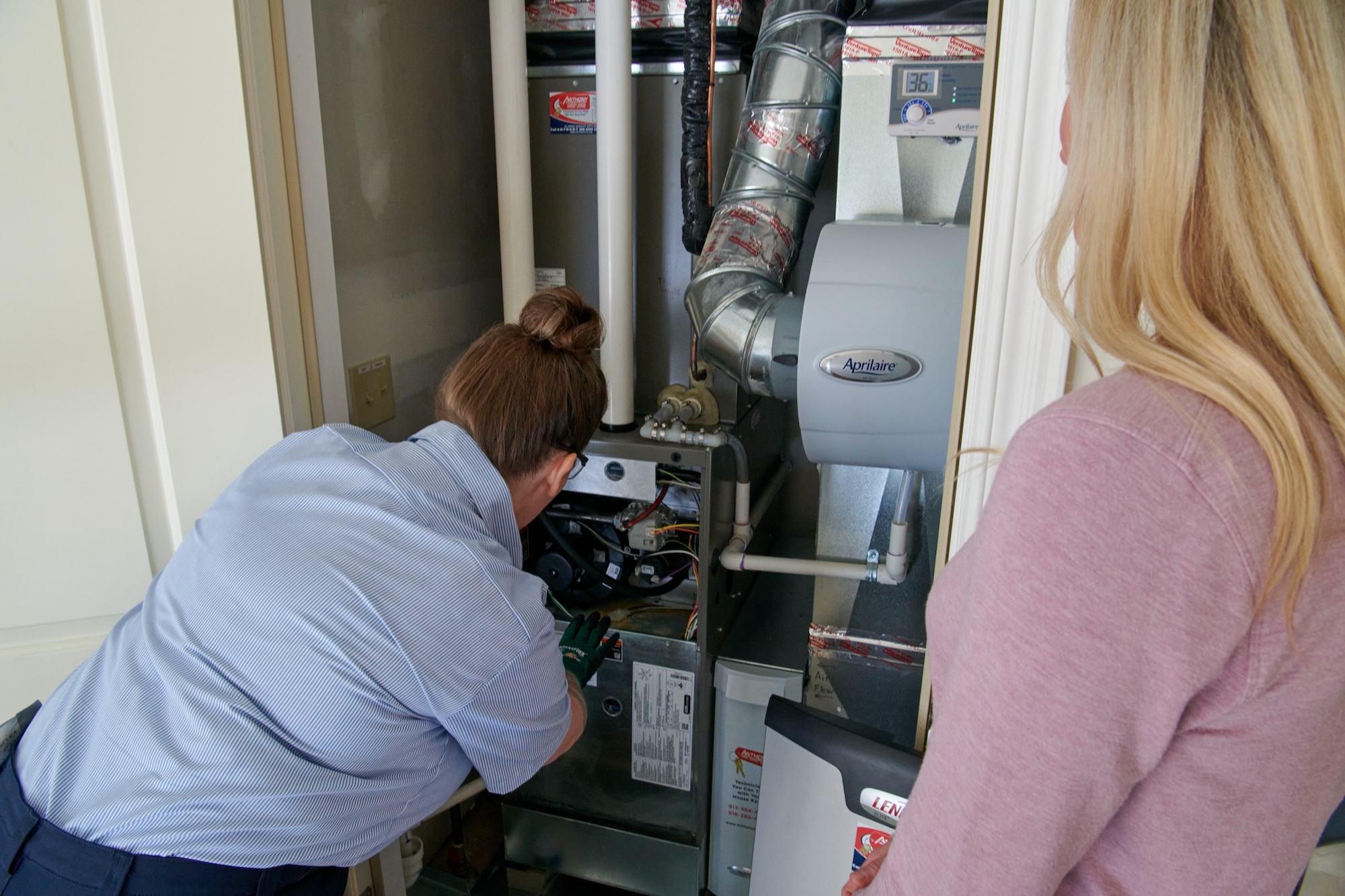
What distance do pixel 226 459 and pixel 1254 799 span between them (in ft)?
4.08

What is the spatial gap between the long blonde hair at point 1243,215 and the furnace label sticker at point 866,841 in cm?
87

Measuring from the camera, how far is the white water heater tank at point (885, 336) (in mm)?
1093

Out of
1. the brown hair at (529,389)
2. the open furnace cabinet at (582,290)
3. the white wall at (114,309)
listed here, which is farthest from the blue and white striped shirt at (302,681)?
the open furnace cabinet at (582,290)

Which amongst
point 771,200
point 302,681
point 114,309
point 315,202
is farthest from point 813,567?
point 114,309

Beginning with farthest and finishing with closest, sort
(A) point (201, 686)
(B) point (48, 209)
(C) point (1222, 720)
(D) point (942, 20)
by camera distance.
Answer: (D) point (942, 20) → (B) point (48, 209) → (A) point (201, 686) → (C) point (1222, 720)

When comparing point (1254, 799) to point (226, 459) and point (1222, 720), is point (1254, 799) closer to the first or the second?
point (1222, 720)

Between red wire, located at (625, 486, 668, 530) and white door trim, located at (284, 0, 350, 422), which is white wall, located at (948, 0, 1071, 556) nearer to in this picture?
red wire, located at (625, 486, 668, 530)

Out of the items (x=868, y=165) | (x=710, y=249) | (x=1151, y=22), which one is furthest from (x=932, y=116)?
(x=1151, y=22)

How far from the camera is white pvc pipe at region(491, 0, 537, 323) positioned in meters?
1.43

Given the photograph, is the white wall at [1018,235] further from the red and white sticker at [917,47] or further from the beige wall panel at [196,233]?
the beige wall panel at [196,233]

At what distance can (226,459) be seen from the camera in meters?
1.21

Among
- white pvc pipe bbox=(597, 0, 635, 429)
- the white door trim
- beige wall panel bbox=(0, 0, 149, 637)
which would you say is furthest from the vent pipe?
beige wall panel bbox=(0, 0, 149, 637)

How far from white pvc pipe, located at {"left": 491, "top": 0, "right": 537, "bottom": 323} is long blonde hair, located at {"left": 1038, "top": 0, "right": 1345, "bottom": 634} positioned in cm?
114

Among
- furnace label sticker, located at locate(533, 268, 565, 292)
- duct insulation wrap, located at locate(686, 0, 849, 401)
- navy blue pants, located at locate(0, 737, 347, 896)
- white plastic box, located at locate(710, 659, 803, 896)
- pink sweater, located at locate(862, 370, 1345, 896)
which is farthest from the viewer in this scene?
furnace label sticker, located at locate(533, 268, 565, 292)
